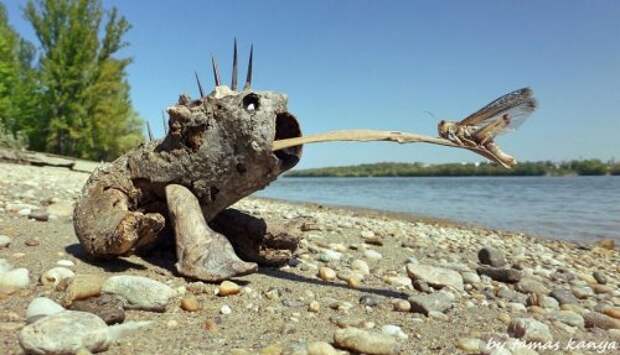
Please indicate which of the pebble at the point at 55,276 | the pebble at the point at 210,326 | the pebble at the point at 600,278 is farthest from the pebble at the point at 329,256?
the pebble at the point at 600,278

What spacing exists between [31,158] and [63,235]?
58.5 feet

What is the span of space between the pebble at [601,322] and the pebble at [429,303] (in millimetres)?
1206

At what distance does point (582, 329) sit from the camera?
345 centimetres

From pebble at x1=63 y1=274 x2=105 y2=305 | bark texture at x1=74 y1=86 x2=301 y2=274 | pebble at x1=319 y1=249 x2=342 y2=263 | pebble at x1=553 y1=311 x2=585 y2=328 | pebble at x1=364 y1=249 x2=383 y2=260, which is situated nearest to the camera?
pebble at x1=63 y1=274 x2=105 y2=305

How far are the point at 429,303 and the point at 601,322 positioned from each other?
5.00 ft

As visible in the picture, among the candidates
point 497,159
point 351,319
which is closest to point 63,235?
point 351,319

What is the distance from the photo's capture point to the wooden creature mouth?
12.0 feet

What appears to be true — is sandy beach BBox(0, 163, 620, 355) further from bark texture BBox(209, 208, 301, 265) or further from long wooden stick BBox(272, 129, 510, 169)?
long wooden stick BBox(272, 129, 510, 169)

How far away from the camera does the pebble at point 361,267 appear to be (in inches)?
180

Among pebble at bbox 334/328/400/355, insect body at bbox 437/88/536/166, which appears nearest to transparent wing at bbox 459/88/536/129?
insect body at bbox 437/88/536/166

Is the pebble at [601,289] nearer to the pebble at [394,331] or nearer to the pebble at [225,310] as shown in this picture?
the pebble at [394,331]

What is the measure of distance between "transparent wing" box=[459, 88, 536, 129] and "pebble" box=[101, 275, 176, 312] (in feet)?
8.48

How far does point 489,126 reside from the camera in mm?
3312

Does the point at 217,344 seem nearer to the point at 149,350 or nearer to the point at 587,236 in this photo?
the point at 149,350
